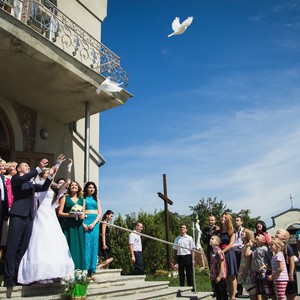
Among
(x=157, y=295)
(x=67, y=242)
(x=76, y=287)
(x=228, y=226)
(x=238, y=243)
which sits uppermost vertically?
(x=228, y=226)

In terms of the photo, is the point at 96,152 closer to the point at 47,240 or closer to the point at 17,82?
the point at 17,82

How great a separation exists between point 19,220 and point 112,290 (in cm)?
193

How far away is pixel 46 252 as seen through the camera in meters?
4.84

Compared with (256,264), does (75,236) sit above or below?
above

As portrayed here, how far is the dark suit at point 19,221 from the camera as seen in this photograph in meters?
4.62

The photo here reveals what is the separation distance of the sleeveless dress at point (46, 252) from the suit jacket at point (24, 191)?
189mm

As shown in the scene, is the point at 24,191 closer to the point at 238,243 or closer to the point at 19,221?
the point at 19,221

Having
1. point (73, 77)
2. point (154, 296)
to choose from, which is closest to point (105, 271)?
point (154, 296)

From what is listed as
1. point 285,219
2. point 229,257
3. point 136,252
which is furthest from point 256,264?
point 285,219

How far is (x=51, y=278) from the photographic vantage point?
4.79 meters

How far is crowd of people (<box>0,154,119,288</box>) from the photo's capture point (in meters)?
4.72

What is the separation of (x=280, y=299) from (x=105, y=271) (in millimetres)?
3277

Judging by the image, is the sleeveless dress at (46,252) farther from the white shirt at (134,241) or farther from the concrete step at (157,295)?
the white shirt at (134,241)

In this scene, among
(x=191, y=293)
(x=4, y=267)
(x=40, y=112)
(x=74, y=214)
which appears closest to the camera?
(x=4, y=267)
